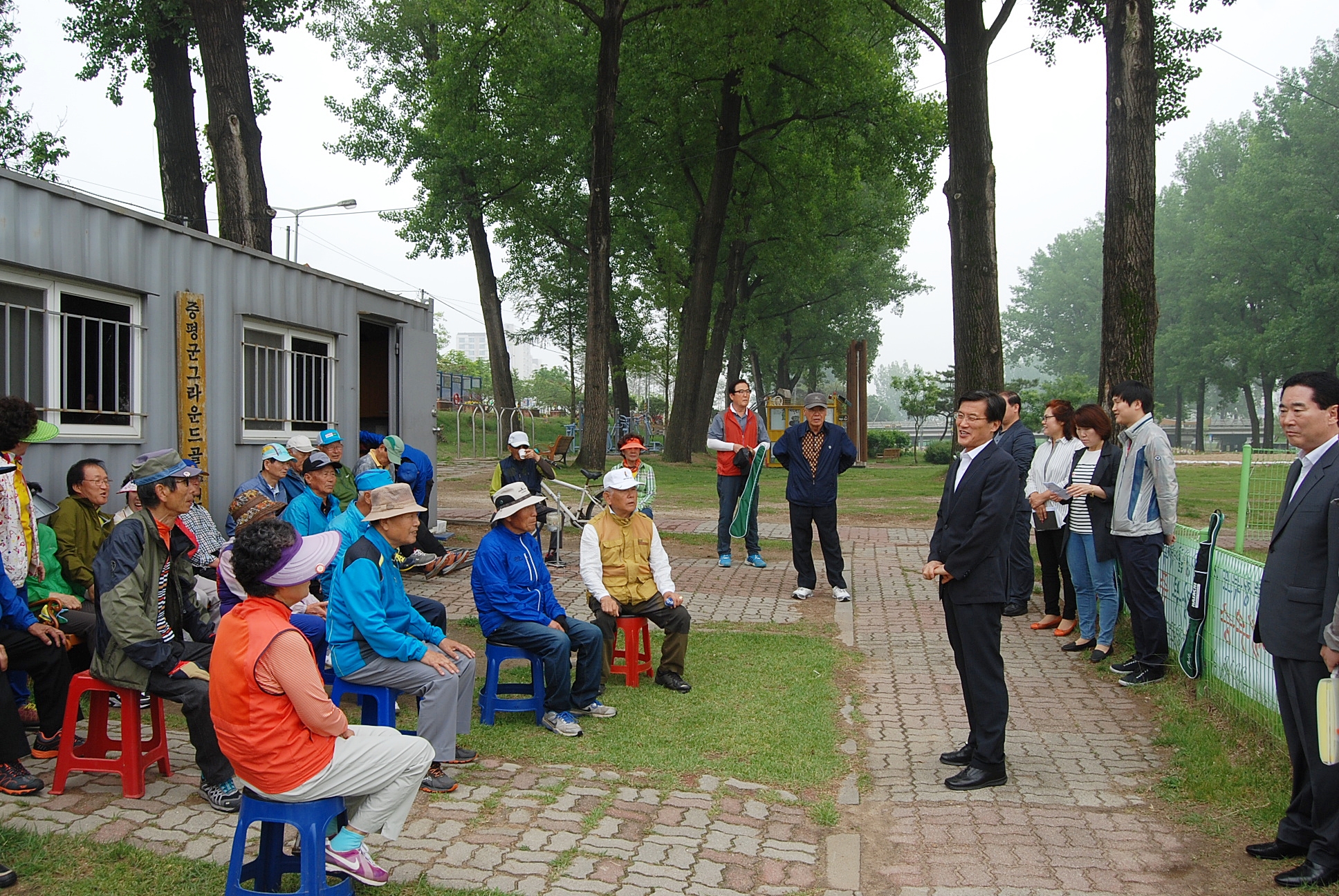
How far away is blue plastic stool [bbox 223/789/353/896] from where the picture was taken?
11.2ft

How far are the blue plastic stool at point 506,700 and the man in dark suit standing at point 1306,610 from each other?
3.67 m

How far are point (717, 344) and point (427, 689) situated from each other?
28.4 metres

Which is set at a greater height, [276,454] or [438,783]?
[276,454]

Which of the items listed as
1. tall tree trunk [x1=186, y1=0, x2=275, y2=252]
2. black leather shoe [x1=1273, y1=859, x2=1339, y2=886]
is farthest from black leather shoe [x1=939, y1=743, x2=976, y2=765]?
tall tree trunk [x1=186, y1=0, x2=275, y2=252]

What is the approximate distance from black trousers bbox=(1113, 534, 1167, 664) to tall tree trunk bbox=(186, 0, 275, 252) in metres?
11.8

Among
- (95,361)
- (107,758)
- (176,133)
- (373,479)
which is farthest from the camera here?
(176,133)

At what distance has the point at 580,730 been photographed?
5.71 metres

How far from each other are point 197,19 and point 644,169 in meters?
17.4

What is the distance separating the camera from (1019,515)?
873 cm

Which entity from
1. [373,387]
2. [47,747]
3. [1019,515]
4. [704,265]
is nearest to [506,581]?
[47,747]

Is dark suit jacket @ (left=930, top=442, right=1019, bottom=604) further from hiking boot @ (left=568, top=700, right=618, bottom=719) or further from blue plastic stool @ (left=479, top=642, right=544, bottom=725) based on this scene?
blue plastic stool @ (left=479, top=642, right=544, bottom=725)

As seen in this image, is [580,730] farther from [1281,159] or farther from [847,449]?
[1281,159]

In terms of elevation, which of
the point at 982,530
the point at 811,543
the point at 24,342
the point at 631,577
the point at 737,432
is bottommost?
the point at 811,543

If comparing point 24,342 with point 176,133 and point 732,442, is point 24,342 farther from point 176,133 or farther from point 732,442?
point 176,133
